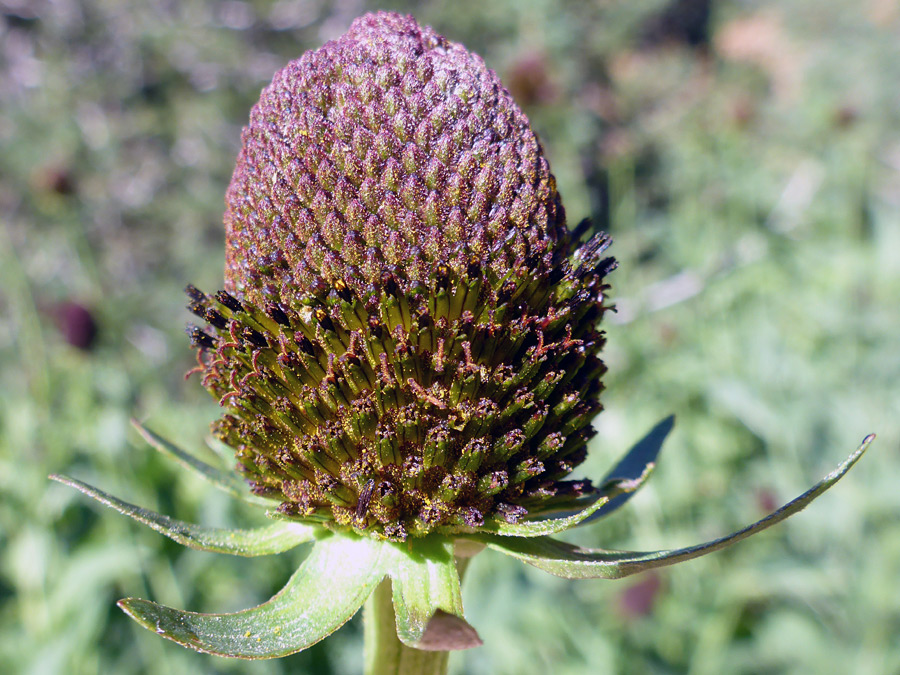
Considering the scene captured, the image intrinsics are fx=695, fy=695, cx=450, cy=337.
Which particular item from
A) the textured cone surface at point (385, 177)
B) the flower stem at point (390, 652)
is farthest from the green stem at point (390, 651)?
the textured cone surface at point (385, 177)

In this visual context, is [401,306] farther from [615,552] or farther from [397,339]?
[615,552]

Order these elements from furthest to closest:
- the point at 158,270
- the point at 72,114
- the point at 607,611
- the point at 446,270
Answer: the point at 158,270 < the point at 72,114 < the point at 607,611 < the point at 446,270

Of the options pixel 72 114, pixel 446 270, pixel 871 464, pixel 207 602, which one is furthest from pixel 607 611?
pixel 72 114

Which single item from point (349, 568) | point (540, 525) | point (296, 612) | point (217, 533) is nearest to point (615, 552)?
point (540, 525)

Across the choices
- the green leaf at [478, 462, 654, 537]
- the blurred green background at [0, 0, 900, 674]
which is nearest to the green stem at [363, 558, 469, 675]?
the green leaf at [478, 462, 654, 537]

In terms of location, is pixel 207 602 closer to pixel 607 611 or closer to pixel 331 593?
pixel 607 611

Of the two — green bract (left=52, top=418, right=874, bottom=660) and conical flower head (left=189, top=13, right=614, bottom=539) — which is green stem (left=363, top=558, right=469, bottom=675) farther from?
conical flower head (left=189, top=13, right=614, bottom=539)

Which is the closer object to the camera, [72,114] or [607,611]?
[607,611]
